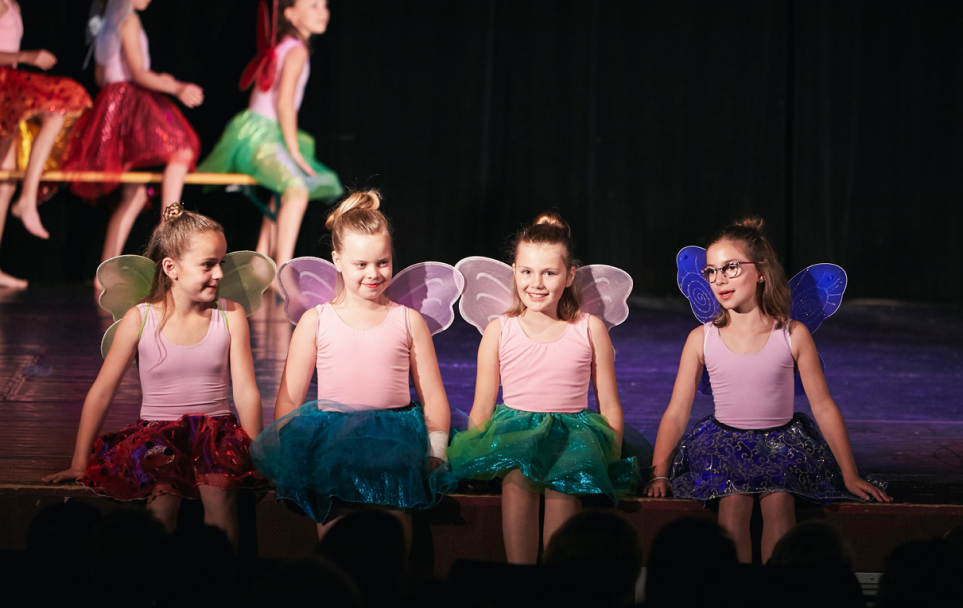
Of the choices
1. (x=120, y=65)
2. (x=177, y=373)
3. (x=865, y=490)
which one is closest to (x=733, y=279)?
(x=865, y=490)

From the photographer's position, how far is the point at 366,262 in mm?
1986

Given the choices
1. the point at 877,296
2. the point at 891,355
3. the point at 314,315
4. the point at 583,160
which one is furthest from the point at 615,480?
the point at 877,296

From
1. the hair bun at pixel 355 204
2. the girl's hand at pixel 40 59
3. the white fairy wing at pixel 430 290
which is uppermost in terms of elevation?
the girl's hand at pixel 40 59

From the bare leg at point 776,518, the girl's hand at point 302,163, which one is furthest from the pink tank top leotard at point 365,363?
the girl's hand at point 302,163

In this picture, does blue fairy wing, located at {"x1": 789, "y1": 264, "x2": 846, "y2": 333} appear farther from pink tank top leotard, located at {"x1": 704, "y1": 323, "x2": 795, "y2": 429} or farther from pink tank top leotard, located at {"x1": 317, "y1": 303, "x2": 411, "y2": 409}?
pink tank top leotard, located at {"x1": 317, "y1": 303, "x2": 411, "y2": 409}

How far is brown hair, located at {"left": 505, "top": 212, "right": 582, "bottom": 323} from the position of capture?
2.01 metres

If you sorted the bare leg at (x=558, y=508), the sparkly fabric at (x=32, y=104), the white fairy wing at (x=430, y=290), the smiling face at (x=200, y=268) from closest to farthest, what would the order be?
1. the bare leg at (x=558, y=508)
2. the smiling face at (x=200, y=268)
3. the white fairy wing at (x=430, y=290)
4. the sparkly fabric at (x=32, y=104)

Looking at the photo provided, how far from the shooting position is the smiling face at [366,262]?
198cm

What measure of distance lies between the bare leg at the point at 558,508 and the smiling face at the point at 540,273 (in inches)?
17.5

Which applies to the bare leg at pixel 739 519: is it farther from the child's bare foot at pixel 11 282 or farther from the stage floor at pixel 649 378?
the child's bare foot at pixel 11 282

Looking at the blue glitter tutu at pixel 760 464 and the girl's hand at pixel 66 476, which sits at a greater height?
the blue glitter tutu at pixel 760 464

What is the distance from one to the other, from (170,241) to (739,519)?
136cm

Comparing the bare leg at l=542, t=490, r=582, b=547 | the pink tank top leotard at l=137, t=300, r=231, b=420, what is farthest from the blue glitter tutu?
the pink tank top leotard at l=137, t=300, r=231, b=420

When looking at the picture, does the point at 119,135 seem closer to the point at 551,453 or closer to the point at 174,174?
the point at 174,174
